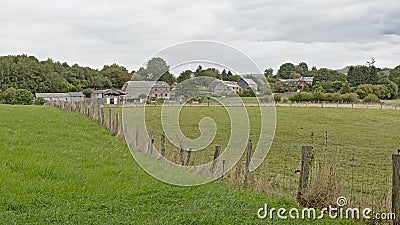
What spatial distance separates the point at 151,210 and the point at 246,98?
4276 millimetres

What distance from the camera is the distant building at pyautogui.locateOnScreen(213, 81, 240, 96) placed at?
9.31m

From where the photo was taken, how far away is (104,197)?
6.98 m

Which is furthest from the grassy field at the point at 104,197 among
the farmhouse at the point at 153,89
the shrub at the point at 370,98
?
the shrub at the point at 370,98

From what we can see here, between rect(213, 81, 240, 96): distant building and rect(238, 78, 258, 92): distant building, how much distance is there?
12cm

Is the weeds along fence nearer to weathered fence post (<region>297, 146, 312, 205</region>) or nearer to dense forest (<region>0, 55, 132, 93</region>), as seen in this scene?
dense forest (<region>0, 55, 132, 93</region>)

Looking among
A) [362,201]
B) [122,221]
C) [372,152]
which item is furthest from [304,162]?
[372,152]

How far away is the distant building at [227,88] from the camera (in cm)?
931

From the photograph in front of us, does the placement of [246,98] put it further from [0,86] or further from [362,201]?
[0,86]

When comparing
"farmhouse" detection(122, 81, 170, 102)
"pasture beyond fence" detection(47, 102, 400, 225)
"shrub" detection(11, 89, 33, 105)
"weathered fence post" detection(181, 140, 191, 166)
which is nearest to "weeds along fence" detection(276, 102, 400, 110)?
"shrub" detection(11, 89, 33, 105)

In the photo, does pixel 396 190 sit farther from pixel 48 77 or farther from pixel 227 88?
pixel 48 77

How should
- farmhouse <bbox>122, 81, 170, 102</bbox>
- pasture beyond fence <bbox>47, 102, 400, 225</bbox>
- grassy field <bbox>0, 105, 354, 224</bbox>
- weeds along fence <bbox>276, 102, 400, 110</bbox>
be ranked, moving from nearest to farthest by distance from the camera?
grassy field <bbox>0, 105, 354, 224</bbox> < pasture beyond fence <bbox>47, 102, 400, 225</bbox> < farmhouse <bbox>122, 81, 170, 102</bbox> < weeds along fence <bbox>276, 102, 400, 110</bbox>

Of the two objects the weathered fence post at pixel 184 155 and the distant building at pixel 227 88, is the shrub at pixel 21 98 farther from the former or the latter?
the distant building at pixel 227 88

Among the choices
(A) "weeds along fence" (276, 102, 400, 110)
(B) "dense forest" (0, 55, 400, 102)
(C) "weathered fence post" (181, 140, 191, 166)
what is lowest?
(C) "weathered fence post" (181, 140, 191, 166)

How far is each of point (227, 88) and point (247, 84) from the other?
1.49 feet
